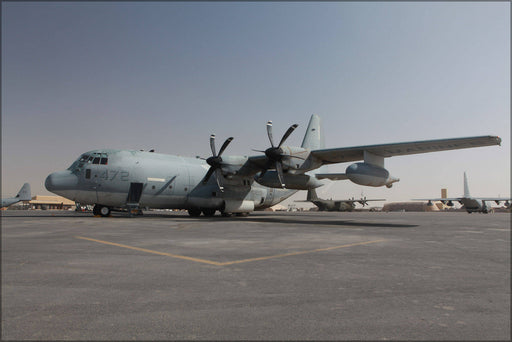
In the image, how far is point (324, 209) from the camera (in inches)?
3187

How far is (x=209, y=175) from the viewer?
30328 millimetres

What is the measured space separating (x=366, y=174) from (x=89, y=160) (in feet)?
71.4

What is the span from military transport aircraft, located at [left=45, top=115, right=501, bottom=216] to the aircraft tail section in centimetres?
610

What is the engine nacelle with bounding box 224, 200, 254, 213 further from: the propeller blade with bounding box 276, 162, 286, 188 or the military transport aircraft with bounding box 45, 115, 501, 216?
the propeller blade with bounding box 276, 162, 286, 188

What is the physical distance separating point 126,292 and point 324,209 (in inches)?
3088

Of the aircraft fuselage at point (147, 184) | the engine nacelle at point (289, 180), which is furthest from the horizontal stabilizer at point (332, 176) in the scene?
the aircraft fuselage at point (147, 184)

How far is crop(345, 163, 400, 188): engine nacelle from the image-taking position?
23.5 metres

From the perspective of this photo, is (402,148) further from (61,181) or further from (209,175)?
(61,181)

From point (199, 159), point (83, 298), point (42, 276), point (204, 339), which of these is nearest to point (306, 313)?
point (204, 339)

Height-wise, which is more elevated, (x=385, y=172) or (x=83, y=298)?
(x=385, y=172)

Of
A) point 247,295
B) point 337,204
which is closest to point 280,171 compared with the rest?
point 247,295

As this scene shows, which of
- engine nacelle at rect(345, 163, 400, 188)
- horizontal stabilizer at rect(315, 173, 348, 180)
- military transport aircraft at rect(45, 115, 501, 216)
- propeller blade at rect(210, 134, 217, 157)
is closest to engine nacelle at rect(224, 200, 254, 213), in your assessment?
military transport aircraft at rect(45, 115, 501, 216)

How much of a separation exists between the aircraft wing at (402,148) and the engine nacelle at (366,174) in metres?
1.55

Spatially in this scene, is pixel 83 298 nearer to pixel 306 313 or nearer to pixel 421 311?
pixel 306 313
